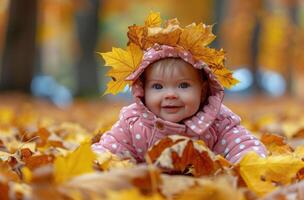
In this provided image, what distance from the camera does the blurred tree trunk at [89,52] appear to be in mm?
18094

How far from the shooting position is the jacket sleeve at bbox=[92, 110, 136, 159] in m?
2.81

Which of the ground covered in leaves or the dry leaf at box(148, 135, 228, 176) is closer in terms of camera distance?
the ground covered in leaves

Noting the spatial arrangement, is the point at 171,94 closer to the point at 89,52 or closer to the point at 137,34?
the point at 137,34

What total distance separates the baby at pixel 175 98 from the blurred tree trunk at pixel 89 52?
1532 centimetres

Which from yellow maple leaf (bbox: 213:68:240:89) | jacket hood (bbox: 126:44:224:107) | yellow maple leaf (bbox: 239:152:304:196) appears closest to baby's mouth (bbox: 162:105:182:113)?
jacket hood (bbox: 126:44:224:107)

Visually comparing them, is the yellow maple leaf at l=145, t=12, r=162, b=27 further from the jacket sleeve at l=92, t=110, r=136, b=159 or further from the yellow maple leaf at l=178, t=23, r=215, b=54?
the jacket sleeve at l=92, t=110, r=136, b=159

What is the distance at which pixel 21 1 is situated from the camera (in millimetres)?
13086

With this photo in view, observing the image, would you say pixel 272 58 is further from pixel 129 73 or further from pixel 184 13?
pixel 129 73

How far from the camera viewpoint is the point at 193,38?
2715mm

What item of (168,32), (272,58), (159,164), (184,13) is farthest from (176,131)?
(272,58)

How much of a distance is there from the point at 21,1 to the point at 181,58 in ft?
35.5

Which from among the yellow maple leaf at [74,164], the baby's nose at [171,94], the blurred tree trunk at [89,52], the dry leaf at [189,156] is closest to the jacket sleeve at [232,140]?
the baby's nose at [171,94]

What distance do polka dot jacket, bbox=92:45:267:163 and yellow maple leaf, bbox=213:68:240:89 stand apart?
0.06m

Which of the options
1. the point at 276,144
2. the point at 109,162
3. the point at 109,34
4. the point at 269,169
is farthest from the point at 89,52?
the point at 109,34
